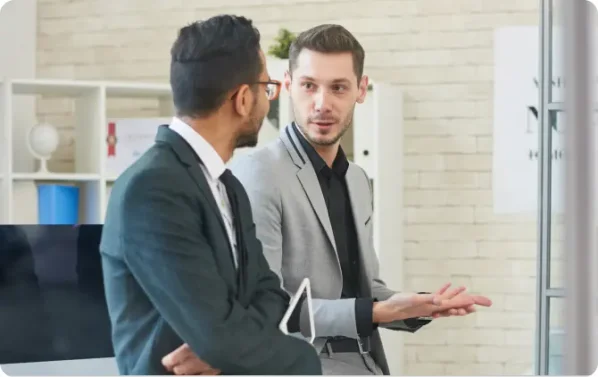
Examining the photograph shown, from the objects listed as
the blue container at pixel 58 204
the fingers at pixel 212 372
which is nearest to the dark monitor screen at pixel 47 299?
the blue container at pixel 58 204

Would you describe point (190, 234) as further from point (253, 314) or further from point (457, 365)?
point (457, 365)

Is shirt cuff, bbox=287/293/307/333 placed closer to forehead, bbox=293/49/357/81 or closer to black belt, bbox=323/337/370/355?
black belt, bbox=323/337/370/355

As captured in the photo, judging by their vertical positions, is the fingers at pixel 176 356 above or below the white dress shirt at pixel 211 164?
below

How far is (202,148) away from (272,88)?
0.54 ft

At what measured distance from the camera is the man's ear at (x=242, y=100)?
59.3 inches

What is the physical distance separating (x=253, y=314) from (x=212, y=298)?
10cm

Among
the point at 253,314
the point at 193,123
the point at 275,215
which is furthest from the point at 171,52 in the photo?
the point at 253,314

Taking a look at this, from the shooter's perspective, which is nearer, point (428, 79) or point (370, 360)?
point (370, 360)

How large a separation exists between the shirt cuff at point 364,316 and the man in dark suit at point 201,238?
11 cm

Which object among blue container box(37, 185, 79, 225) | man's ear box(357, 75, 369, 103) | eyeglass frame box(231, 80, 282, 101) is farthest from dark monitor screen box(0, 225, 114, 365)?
man's ear box(357, 75, 369, 103)

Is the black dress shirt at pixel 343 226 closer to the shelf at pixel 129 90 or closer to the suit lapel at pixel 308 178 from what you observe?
the suit lapel at pixel 308 178

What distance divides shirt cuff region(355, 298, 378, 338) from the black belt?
34 millimetres

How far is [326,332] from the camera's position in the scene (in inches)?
63.6

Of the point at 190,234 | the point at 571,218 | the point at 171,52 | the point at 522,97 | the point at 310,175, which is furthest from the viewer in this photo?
the point at 522,97
